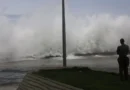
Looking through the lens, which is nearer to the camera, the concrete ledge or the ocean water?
the concrete ledge

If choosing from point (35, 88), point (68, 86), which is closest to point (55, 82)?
point (68, 86)

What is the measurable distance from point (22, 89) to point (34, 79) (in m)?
2.41

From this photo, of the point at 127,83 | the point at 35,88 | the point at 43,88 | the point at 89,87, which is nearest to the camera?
the point at 89,87

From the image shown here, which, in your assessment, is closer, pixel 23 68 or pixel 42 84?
pixel 42 84

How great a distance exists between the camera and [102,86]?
14.0 metres

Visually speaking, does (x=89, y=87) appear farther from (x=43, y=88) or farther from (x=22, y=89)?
(x=22, y=89)

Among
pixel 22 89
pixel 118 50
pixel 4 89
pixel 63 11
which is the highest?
pixel 63 11

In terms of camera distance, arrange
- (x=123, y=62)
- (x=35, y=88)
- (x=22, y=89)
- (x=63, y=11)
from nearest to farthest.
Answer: (x=123, y=62)
(x=35, y=88)
(x=22, y=89)
(x=63, y=11)

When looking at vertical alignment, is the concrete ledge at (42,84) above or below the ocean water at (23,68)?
above

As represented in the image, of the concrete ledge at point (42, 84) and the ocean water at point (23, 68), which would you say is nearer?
the concrete ledge at point (42, 84)

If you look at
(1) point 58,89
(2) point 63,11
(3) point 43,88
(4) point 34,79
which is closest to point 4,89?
(2) point 63,11

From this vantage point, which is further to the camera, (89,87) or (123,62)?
(123,62)

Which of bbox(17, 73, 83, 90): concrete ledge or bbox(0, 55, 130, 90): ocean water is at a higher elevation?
bbox(17, 73, 83, 90): concrete ledge

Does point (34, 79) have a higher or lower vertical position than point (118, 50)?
lower
